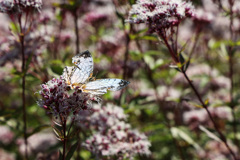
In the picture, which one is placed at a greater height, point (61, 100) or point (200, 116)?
point (61, 100)

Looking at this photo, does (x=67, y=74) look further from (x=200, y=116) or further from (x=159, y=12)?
(x=200, y=116)

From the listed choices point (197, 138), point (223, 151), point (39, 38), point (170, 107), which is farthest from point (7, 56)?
point (223, 151)

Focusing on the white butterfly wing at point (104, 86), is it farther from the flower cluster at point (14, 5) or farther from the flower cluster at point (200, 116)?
the flower cluster at point (200, 116)

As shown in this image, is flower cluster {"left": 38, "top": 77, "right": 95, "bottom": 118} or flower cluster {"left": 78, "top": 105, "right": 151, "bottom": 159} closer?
flower cluster {"left": 38, "top": 77, "right": 95, "bottom": 118}

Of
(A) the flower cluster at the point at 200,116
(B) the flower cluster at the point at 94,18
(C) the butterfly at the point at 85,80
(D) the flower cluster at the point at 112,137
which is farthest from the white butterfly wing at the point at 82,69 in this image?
(B) the flower cluster at the point at 94,18

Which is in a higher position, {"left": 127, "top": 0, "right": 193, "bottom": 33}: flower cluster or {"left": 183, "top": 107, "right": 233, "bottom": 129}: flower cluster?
{"left": 127, "top": 0, "right": 193, "bottom": 33}: flower cluster

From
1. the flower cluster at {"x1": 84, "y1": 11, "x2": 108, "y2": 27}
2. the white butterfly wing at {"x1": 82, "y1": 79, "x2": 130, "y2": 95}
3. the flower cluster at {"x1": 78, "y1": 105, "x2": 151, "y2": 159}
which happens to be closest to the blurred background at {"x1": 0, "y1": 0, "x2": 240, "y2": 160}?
the flower cluster at {"x1": 84, "y1": 11, "x2": 108, "y2": 27}

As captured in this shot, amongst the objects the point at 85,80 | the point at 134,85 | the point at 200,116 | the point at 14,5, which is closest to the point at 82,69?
the point at 85,80

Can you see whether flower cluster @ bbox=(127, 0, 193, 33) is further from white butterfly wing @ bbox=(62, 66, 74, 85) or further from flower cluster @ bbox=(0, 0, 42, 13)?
flower cluster @ bbox=(0, 0, 42, 13)
